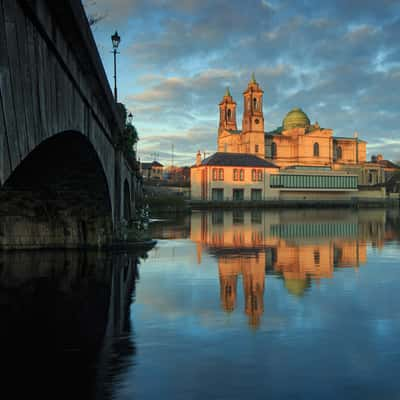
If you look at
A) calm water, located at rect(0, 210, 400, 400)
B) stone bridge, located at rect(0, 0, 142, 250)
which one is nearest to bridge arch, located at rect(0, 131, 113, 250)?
stone bridge, located at rect(0, 0, 142, 250)

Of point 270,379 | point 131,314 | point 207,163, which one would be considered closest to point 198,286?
point 131,314

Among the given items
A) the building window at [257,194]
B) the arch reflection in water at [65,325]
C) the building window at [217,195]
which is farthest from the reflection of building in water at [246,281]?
the building window at [257,194]

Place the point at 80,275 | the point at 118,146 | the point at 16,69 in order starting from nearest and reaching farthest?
the point at 16,69, the point at 80,275, the point at 118,146

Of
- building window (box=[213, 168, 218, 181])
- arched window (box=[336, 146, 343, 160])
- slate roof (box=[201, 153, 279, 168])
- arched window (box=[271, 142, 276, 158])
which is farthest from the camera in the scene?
arched window (box=[336, 146, 343, 160])

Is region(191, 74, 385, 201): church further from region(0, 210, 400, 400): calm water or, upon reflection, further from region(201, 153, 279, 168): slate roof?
region(0, 210, 400, 400): calm water

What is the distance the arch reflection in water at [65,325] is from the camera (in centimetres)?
814

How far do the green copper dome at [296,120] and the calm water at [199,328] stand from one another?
125524 mm

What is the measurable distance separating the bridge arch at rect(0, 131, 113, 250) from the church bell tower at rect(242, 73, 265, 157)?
360 feet

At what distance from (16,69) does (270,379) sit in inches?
232

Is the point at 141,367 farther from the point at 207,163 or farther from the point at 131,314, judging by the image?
the point at 207,163

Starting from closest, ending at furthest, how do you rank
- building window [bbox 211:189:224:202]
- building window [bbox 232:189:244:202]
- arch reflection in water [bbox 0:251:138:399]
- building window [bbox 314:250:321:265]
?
arch reflection in water [bbox 0:251:138:399]
building window [bbox 314:250:321:265]
building window [bbox 211:189:224:202]
building window [bbox 232:189:244:202]

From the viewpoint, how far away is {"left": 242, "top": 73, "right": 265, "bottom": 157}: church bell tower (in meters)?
131

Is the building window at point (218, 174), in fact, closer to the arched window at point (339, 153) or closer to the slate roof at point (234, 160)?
the slate roof at point (234, 160)

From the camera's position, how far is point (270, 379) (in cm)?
793
